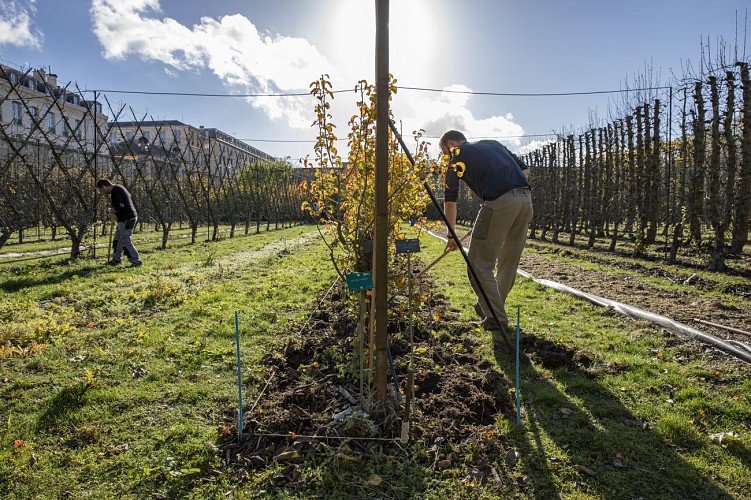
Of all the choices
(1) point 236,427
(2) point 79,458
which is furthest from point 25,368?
(1) point 236,427

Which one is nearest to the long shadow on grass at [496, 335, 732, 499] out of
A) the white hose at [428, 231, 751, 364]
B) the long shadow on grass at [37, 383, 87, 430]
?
the white hose at [428, 231, 751, 364]

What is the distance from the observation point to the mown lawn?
91.8 inches

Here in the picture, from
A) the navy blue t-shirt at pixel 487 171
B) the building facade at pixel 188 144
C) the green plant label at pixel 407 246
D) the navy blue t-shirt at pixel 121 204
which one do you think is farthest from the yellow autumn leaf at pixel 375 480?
the building facade at pixel 188 144

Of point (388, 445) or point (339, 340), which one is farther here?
point (339, 340)

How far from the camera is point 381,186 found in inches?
108

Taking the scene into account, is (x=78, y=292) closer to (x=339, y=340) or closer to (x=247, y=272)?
(x=247, y=272)

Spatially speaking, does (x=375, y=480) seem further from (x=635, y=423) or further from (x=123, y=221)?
(x=123, y=221)

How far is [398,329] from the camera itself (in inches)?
193

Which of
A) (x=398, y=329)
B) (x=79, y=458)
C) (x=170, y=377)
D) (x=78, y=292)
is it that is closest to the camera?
(x=79, y=458)

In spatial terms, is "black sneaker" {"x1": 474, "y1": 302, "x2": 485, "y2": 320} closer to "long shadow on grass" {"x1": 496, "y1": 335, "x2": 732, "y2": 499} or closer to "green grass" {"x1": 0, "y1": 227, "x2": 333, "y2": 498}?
"long shadow on grass" {"x1": 496, "y1": 335, "x2": 732, "y2": 499}

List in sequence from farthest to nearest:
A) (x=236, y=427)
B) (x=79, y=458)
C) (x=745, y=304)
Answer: (x=745, y=304)
(x=236, y=427)
(x=79, y=458)

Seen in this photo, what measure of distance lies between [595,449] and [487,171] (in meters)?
2.73

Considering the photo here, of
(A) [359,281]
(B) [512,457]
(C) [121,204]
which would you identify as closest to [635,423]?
(B) [512,457]

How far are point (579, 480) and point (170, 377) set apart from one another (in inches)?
123
